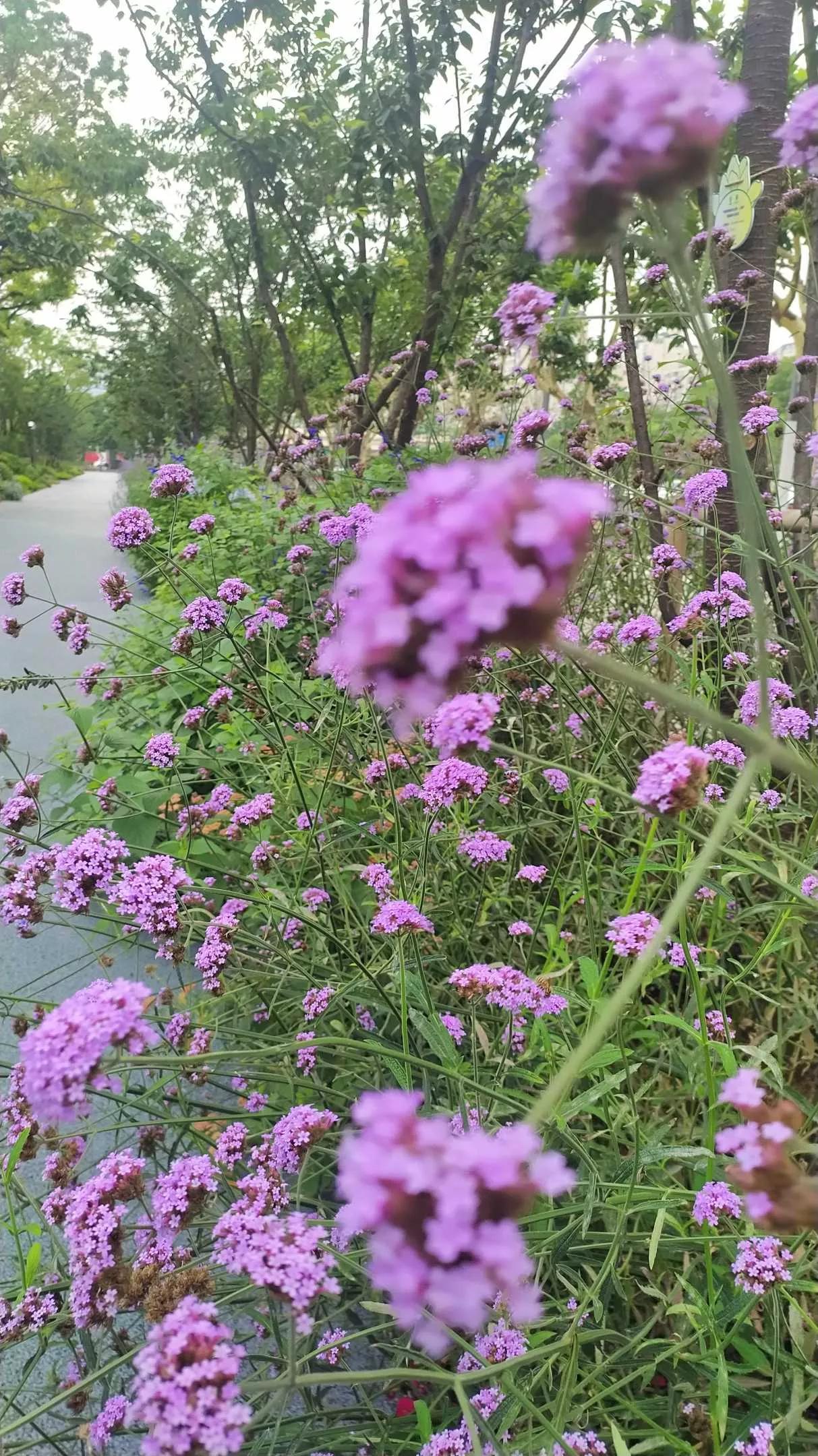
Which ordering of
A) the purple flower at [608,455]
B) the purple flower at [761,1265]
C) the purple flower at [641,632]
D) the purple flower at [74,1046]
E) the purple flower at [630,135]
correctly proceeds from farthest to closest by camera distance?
the purple flower at [608,455]
the purple flower at [641,632]
the purple flower at [761,1265]
the purple flower at [74,1046]
the purple flower at [630,135]

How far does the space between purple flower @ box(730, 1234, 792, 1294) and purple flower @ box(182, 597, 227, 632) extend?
1.24m

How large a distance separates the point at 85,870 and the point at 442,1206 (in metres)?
0.88

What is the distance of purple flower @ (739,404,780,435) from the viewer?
1.76 metres

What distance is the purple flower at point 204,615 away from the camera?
1600 millimetres

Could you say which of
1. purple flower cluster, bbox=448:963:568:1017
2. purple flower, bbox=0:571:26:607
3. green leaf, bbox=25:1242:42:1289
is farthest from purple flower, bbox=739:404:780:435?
green leaf, bbox=25:1242:42:1289

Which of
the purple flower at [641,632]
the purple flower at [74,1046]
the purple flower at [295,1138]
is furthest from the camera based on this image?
the purple flower at [641,632]

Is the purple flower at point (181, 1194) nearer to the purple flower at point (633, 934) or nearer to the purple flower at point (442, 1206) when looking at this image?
the purple flower at point (633, 934)

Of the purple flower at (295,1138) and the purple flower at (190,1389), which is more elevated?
the purple flower at (190,1389)

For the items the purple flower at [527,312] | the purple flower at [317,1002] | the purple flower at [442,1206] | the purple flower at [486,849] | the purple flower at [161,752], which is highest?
the purple flower at [527,312]

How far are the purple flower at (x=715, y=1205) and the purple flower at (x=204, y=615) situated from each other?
1.18 meters

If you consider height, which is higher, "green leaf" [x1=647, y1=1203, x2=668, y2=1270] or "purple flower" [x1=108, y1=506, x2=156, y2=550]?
"purple flower" [x1=108, y1=506, x2=156, y2=550]

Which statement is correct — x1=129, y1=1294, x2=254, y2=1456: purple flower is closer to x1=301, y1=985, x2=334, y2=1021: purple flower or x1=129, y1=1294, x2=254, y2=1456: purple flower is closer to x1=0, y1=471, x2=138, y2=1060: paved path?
x1=301, y1=985, x2=334, y2=1021: purple flower

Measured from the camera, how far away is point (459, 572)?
1.37 ft

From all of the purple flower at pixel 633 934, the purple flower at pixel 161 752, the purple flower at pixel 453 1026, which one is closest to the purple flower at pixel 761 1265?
the purple flower at pixel 633 934
